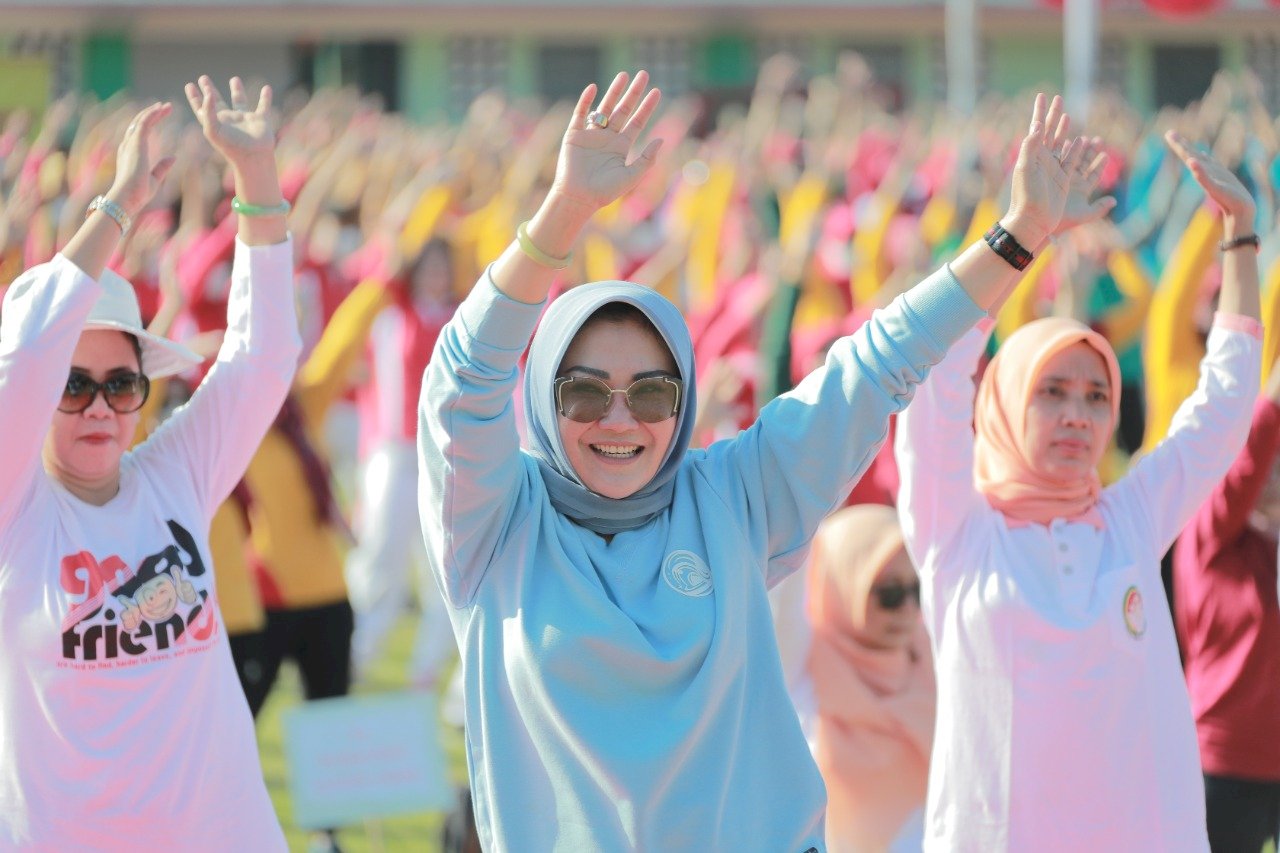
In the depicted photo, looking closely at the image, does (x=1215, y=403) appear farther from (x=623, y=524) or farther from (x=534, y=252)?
(x=534, y=252)

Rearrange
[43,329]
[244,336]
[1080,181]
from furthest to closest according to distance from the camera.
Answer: [244,336], [43,329], [1080,181]

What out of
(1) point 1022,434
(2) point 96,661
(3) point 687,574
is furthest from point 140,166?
(1) point 1022,434

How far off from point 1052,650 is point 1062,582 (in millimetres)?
149

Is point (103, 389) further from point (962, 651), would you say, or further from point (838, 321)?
point (838, 321)

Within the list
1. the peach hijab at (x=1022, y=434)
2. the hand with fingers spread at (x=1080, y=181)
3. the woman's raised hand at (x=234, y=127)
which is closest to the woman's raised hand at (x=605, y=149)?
the hand with fingers spread at (x=1080, y=181)

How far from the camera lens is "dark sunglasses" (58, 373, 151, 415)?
332 centimetres

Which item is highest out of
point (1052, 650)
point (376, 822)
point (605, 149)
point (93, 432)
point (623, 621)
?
point (605, 149)

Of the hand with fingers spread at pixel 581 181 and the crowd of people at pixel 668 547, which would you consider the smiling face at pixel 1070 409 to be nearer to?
the crowd of people at pixel 668 547

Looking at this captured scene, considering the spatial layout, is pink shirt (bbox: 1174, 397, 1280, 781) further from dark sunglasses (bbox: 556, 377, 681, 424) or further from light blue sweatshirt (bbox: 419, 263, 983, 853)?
dark sunglasses (bbox: 556, 377, 681, 424)

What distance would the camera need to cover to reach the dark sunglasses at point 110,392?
332 cm

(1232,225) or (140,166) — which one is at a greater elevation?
(140,166)

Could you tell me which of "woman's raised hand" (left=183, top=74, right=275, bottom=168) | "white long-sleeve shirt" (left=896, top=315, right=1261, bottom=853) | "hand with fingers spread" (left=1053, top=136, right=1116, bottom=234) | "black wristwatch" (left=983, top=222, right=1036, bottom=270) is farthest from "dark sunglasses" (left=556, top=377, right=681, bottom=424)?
"woman's raised hand" (left=183, top=74, right=275, bottom=168)

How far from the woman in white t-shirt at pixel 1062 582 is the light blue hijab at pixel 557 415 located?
1.02 metres

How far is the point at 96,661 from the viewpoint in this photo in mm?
3166
